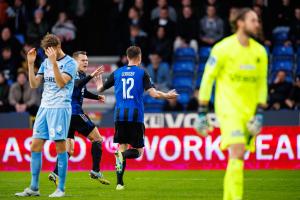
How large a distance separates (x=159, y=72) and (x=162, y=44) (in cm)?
98

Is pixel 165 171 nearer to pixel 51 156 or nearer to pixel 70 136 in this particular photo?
pixel 51 156

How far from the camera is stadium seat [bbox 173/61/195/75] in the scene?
25406 millimetres

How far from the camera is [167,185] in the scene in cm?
1576

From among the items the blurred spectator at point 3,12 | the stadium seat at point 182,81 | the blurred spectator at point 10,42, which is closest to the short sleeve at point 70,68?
the stadium seat at point 182,81

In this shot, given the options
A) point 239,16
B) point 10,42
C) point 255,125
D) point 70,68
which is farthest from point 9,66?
point 255,125

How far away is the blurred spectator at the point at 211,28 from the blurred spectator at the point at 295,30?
192 centimetres

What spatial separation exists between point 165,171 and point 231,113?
913 centimetres

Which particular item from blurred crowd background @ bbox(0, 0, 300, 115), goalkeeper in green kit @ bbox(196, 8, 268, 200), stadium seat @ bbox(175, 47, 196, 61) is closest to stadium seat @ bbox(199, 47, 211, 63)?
blurred crowd background @ bbox(0, 0, 300, 115)

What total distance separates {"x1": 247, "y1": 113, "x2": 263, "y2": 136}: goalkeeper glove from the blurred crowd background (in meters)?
13.2

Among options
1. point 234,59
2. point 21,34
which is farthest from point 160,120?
point 234,59

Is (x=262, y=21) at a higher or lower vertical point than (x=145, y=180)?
higher

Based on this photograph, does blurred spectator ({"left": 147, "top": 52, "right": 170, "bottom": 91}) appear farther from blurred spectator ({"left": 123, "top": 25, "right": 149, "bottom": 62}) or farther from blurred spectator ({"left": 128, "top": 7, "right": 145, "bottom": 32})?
blurred spectator ({"left": 128, "top": 7, "right": 145, "bottom": 32})

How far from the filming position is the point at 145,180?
55.7 ft

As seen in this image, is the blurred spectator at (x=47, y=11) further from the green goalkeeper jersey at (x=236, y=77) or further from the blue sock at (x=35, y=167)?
the green goalkeeper jersey at (x=236, y=77)
